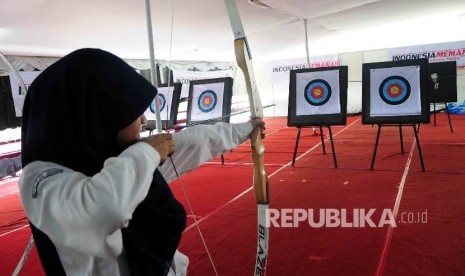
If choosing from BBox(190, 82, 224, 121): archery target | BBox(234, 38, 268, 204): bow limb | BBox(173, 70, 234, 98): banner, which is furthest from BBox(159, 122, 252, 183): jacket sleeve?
BBox(173, 70, 234, 98): banner

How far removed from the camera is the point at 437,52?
627 cm

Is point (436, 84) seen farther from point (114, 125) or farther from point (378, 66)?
point (114, 125)

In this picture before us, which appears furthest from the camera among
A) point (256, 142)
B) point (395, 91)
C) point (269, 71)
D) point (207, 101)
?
point (269, 71)

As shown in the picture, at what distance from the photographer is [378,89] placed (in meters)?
2.88

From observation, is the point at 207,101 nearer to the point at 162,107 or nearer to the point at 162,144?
the point at 162,107

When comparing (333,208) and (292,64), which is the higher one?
(292,64)

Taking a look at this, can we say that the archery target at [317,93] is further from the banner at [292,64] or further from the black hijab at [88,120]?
the banner at [292,64]

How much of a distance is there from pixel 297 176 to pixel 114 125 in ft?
7.38

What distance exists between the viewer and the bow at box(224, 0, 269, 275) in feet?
3.60

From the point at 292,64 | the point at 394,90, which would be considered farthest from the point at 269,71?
the point at 394,90

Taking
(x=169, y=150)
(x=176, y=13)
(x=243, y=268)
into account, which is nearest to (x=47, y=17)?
(x=176, y=13)

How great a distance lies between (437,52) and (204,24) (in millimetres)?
4558

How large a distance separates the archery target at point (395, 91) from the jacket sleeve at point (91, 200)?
→ 264 centimetres

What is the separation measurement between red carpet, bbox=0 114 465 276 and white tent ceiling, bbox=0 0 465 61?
0.95 metres
